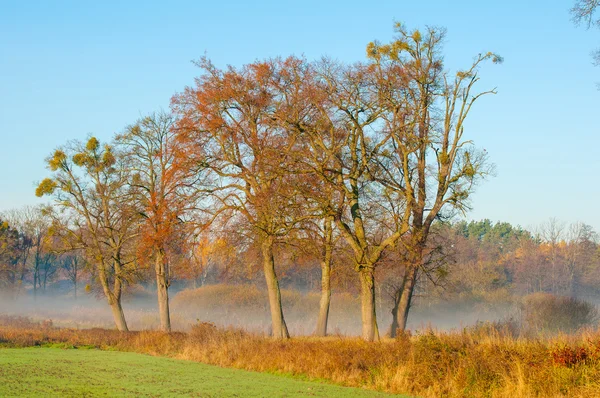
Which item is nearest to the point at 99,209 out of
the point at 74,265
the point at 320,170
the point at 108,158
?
the point at 108,158

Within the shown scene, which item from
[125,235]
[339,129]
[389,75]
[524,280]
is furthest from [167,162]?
[524,280]

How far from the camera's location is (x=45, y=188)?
33.6m

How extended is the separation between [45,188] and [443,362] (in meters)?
25.9

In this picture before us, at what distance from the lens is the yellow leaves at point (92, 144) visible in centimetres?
3516

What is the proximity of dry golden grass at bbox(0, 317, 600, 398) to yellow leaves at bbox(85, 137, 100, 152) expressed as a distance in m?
17.9

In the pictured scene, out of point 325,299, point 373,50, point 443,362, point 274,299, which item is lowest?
point 443,362

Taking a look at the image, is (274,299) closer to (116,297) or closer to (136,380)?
(136,380)

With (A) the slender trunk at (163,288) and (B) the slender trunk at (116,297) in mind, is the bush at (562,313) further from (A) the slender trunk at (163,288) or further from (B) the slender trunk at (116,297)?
(B) the slender trunk at (116,297)

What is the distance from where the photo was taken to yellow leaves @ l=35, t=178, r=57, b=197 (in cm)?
3347

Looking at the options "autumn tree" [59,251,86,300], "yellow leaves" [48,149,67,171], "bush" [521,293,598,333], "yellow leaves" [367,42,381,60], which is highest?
"yellow leaves" [367,42,381,60]

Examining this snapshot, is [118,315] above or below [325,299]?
below

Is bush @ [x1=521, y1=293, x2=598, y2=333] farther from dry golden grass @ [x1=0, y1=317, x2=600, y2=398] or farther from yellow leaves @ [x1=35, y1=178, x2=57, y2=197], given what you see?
yellow leaves @ [x1=35, y1=178, x2=57, y2=197]

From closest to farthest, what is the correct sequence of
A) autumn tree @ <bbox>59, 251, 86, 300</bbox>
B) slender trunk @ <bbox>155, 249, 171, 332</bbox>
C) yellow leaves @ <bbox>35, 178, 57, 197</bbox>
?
slender trunk @ <bbox>155, 249, 171, 332</bbox>
yellow leaves @ <bbox>35, 178, 57, 197</bbox>
autumn tree @ <bbox>59, 251, 86, 300</bbox>

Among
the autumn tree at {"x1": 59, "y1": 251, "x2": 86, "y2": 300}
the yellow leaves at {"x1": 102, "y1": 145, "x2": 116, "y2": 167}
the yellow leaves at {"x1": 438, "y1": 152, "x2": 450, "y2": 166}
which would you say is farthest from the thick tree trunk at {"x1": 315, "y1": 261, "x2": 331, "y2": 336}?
the autumn tree at {"x1": 59, "y1": 251, "x2": 86, "y2": 300}
